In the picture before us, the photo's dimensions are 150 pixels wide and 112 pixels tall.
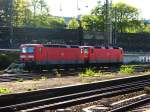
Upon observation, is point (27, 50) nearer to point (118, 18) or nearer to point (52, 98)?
point (52, 98)

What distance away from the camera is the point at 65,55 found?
39.4m

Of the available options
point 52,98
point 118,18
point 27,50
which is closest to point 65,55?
point 27,50

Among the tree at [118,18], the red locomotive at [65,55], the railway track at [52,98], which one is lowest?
the red locomotive at [65,55]

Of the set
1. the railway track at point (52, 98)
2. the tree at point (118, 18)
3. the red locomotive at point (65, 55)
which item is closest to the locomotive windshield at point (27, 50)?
the red locomotive at point (65, 55)

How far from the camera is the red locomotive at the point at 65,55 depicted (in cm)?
3534

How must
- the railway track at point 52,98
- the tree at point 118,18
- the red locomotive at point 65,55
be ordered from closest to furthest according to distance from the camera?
the railway track at point 52,98 → the red locomotive at point 65,55 → the tree at point 118,18

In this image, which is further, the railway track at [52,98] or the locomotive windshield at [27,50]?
the locomotive windshield at [27,50]

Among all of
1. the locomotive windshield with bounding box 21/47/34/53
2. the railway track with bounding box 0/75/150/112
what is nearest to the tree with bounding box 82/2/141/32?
the locomotive windshield with bounding box 21/47/34/53

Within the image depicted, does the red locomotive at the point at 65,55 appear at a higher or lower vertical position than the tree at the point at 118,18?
lower

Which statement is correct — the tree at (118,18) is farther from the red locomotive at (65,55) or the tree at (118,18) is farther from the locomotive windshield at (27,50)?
the locomotive windshield at (27,50)

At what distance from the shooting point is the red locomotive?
35.3m

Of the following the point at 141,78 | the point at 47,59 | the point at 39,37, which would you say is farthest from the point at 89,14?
the point at 141,78

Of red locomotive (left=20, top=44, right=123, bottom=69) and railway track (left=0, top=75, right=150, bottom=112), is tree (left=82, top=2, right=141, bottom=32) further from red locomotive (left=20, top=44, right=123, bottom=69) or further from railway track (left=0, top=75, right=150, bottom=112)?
railway track (left=0, top=75, right=150, bottom=112)

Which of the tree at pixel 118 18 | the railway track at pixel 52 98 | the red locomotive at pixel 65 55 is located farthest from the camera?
the tree at pixel 118 18
